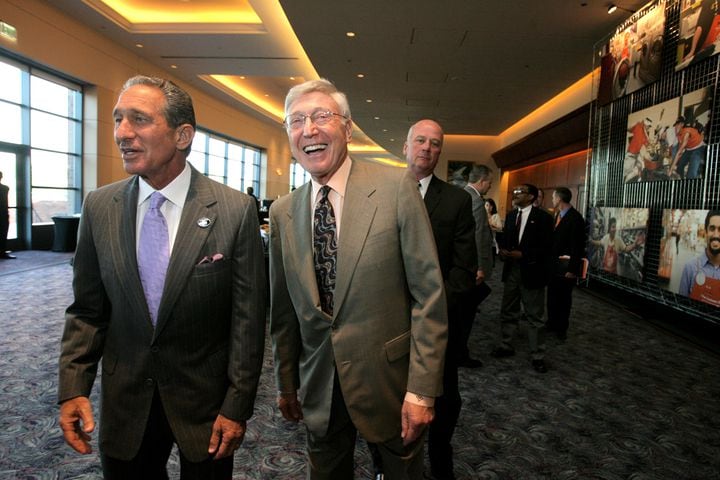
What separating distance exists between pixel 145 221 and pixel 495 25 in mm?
6933

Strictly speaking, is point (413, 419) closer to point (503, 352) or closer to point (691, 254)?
point (503, 352)

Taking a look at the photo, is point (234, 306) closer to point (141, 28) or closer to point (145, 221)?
point (145, 221)

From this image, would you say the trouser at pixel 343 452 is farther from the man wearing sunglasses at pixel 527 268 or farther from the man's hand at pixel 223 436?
the man wearing sunglasses at pixel 527 268

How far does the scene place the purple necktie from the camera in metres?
1.20

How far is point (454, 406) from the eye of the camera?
2.08m

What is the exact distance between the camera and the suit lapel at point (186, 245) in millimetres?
1138

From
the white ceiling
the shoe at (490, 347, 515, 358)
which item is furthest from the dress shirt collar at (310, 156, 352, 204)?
the white ceiling

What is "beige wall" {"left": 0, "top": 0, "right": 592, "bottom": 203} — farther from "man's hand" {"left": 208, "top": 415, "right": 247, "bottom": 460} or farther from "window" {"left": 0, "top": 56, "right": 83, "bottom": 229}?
"man's hand" {"left": 208, "top": 415, "right": 247, "bottom": 460}

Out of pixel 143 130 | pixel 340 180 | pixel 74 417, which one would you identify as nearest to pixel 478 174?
pixel 340 180

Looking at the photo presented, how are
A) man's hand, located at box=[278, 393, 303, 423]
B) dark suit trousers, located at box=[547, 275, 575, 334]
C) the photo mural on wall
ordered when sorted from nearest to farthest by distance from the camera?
man's hand, located at box=[278, 393, 303, 423] < the photo mural on wall < dark suit trousers, located at box=[547, 275, 575, 334]

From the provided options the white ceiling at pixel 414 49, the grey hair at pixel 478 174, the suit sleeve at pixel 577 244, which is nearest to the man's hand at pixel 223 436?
the grey hair at pixel 478 174

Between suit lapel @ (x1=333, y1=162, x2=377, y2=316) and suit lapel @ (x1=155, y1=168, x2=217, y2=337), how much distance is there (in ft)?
1.27

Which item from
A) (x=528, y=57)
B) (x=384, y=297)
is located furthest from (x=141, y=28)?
(x=384, y=297)

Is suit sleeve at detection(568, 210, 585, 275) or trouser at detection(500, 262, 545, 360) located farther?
suit sleeve at detection(568, 210, 585, 275)
